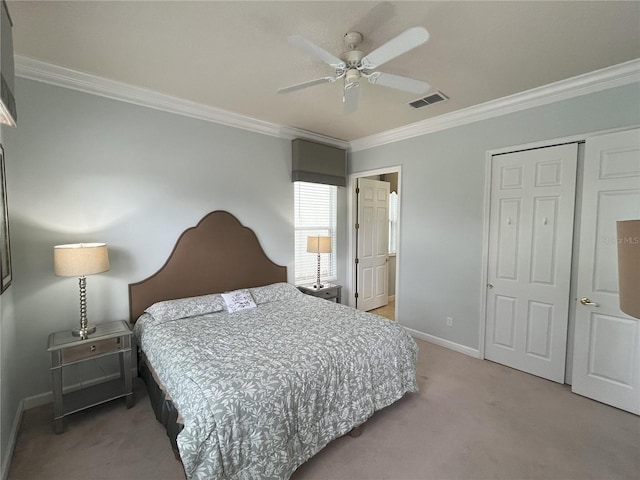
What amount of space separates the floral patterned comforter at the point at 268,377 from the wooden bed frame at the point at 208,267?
1.02 ft

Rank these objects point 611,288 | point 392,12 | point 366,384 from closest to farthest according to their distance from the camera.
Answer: point 392,12 < point 366,384 < point 611,288

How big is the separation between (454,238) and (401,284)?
0.95 metres

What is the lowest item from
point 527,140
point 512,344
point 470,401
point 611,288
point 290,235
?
point 470,401

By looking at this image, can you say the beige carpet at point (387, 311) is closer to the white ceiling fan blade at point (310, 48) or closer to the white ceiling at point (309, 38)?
the white ceiling at point (309, 38)

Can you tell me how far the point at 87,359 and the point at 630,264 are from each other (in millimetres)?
3137

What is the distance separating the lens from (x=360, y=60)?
1.83 m

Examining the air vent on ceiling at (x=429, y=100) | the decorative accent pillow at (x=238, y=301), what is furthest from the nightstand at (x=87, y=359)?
the air vent on ceiling at (x=429, y=100)

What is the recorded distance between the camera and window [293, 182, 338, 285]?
162 inches

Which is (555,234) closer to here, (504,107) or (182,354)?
(504,107)

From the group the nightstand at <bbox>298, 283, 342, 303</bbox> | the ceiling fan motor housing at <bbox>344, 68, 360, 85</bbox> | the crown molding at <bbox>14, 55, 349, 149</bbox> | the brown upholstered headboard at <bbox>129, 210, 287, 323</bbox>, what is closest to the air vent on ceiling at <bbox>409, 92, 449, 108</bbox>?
the ceiling fan motor housing at <bbox>344, 68, 360, 85</bbox>

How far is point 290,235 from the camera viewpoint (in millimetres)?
3932

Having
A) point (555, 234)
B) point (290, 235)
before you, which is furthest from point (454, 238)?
point (290, 235)

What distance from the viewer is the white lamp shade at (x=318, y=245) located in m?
3.85

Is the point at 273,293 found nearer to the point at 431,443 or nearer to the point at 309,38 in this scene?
the point at 431,443
